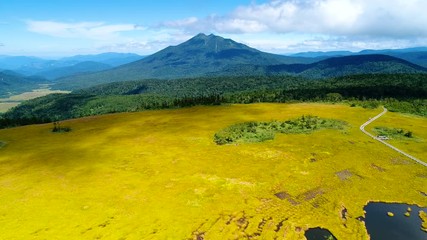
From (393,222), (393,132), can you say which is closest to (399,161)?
(393,132)

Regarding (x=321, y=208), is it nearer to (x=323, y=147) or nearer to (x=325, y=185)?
(x=325, y=185)

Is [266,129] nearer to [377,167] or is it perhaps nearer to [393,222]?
[377,167]

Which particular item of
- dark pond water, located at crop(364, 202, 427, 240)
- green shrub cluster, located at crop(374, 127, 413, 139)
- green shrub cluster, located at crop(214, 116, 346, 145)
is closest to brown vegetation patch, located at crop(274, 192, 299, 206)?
dark pond water, located at crop(364, 202, 427, 240)

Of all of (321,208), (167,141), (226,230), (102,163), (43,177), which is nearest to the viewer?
(226,230)

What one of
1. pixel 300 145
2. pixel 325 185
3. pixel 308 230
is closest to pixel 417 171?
pixel 325 185

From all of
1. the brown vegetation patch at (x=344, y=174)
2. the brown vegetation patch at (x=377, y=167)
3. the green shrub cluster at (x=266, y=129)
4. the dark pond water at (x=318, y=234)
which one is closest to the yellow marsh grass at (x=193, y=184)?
the brown vegetation patch at (x=377, y=167)
